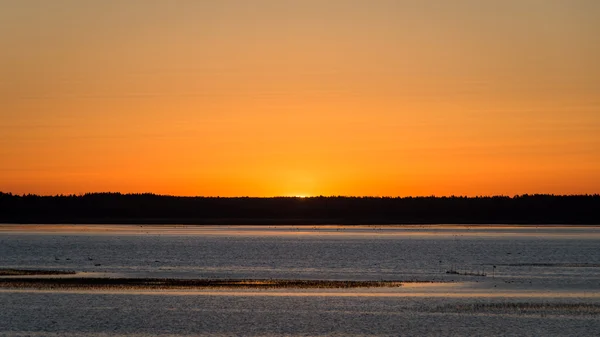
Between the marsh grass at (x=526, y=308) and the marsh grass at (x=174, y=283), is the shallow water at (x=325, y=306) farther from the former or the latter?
the marsh grass at (x=174, y=283)

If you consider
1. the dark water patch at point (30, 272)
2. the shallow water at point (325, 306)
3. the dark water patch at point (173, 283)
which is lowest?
the shallow water at point (325, 306)

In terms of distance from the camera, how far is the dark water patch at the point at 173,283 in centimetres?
5550

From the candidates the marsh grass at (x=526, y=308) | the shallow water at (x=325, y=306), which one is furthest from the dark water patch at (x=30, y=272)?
the marsh grass at (x=526, y=308)

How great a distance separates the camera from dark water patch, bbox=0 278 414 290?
55500 millimetres

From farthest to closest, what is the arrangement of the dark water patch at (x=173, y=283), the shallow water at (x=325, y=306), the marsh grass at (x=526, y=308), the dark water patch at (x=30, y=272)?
the dark water patch at (x=30, y=272) < the dark water patch at (x=173, y=283) < the marsh grass at (x=526, y=308) < the shallow water at (x=325, y=306)

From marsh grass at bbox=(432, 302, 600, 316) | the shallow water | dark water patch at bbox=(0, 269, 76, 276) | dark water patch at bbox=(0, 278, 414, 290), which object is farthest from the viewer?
dark water patch at bbox=(0, 269, 76, 276)

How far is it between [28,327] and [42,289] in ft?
45.4

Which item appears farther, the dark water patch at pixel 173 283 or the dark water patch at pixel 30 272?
→ the dark water patch at pixel 30 272

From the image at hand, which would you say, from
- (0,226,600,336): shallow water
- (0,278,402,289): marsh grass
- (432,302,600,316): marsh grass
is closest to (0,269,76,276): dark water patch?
(0,226,600,336): shallow water

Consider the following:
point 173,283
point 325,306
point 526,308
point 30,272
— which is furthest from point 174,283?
point 526,308

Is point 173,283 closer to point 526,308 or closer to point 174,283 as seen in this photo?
point 174,283

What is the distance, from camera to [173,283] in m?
57.9

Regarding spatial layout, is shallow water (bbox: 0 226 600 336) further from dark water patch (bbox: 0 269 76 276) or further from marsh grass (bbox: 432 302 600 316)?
dark water patch (bbox: 0 269 76 276)

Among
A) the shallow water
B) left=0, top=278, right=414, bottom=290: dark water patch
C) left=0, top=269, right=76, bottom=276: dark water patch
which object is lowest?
the shallow water
